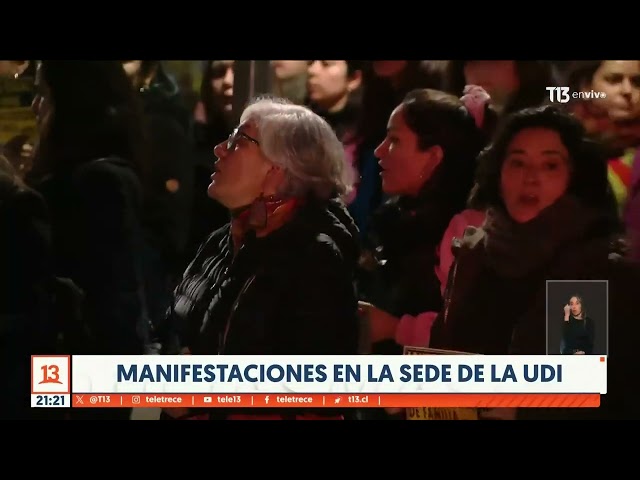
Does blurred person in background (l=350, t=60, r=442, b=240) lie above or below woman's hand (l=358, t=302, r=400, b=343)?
above

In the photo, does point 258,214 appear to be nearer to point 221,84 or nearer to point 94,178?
point 221,84

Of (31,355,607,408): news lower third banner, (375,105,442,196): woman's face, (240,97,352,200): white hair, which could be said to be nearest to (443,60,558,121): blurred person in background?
(375,105,442,196): woman's face

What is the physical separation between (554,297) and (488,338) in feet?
1.04

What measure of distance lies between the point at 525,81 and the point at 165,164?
1.50 meters

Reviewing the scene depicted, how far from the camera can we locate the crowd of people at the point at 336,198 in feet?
13.4

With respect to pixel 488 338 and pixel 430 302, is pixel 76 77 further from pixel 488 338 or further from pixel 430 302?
pixel 488 338

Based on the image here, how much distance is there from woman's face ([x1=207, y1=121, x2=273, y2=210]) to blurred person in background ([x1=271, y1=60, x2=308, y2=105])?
0.19 meters

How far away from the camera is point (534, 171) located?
4.09 m

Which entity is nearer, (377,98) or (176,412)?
(377,98)

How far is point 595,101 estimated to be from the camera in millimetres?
4109

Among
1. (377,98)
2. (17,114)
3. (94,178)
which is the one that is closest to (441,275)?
(377,98)

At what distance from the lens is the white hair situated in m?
4.08

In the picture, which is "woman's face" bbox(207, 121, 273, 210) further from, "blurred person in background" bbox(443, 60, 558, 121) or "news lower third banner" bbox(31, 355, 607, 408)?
"blurred person in background" bbox(443, 60, 558, 121)

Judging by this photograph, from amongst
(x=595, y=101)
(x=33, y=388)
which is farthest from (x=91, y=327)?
(x=595, y=101)
